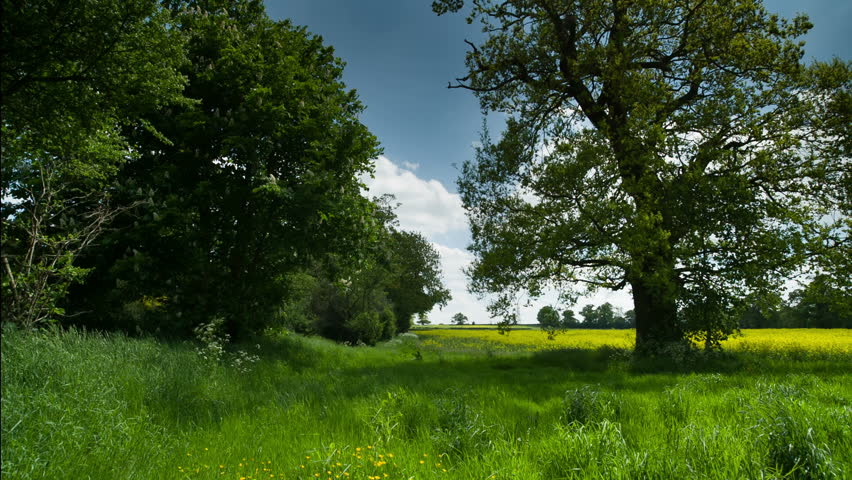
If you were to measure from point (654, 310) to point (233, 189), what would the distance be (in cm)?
1510

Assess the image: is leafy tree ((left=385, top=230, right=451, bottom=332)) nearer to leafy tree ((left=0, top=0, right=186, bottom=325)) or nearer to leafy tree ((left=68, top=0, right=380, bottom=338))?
leafy tree ((left=68, top=0, right=380, bottom=338))

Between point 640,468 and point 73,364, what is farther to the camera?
point 73,364

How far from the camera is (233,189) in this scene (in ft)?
43.2

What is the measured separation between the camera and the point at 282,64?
14.0m

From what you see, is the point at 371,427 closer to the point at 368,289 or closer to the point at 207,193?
the point at 207,193

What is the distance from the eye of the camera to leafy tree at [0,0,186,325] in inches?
143

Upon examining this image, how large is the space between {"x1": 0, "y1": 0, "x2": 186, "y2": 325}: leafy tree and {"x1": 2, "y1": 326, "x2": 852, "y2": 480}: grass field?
159 cm

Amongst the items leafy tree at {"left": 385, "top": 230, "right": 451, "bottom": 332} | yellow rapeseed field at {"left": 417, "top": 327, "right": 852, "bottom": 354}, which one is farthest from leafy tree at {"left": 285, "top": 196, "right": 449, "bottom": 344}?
yellow rapeseed field at {"left": 417, "top": 327, "right": 852, "bottom": 354}

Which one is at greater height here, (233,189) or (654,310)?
(233,189)

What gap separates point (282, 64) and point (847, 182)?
18541mm

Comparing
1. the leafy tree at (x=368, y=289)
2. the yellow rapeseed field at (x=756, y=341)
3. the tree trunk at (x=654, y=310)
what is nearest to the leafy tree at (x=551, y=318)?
the yellow rapeseed field at (x=756, y=341)

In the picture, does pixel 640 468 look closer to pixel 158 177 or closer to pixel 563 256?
pixel 563 256

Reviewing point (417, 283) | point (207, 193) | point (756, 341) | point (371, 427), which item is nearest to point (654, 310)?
point (756, 341)

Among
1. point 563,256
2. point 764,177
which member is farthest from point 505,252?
point 764,177
